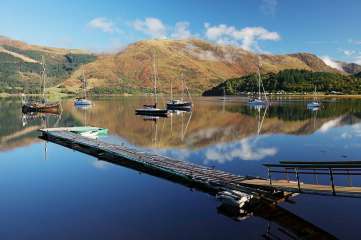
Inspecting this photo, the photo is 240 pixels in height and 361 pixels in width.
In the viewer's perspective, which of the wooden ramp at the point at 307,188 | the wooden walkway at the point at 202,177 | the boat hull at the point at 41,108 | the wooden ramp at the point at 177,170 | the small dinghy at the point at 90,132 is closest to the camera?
the wooden ramp at the point at 307,188

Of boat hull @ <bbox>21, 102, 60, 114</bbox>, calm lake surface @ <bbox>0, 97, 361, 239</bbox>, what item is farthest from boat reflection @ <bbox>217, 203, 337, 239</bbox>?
boat hull @ <bbox>21, 102, 60, 114</bbox>

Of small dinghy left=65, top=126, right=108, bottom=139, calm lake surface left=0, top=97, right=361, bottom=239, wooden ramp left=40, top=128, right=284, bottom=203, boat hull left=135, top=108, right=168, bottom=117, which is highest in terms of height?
boat hull left=135, top=108, right=168, bottom=117

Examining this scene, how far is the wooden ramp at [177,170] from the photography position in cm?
2956

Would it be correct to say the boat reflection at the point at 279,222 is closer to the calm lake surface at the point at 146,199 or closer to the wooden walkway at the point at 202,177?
Answer: the calm lake surface at the point at 146,199

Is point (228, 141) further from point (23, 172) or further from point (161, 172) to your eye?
point (23, 172)

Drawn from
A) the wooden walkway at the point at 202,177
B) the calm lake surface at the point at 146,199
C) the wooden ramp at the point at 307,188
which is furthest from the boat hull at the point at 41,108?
the wooden ramp at the point at 307,188

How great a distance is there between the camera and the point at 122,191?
3475cm

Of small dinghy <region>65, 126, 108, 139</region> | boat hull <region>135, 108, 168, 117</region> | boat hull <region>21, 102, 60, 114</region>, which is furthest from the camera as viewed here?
boat hull <region>21, 102, 60, 114</region>

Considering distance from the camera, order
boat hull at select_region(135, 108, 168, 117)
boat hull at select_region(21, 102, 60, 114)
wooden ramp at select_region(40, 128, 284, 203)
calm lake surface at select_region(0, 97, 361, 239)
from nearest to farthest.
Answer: calm lake surface at select_region(0, 97, 361, 239) → wooden ramp at select_region(40, 128, 284, 203) → boat hull at select_region(135, 108, 168, 117) → boat hull at select_region(21, 102, 60, 114)

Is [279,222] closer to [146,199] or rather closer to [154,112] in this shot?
[146,199]

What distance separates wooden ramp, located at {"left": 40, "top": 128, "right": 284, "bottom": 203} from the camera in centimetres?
2956

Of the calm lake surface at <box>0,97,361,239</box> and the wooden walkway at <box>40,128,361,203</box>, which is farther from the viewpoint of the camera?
the wooden walkway at <box>40,128,361,203</box>

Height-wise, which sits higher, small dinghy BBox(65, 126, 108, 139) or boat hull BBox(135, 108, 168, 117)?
boat hull BBox(135, 108, 168, 117)

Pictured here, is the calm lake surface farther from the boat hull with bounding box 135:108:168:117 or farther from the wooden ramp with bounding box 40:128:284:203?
the boat hull with bounding box 135:108:168:117
